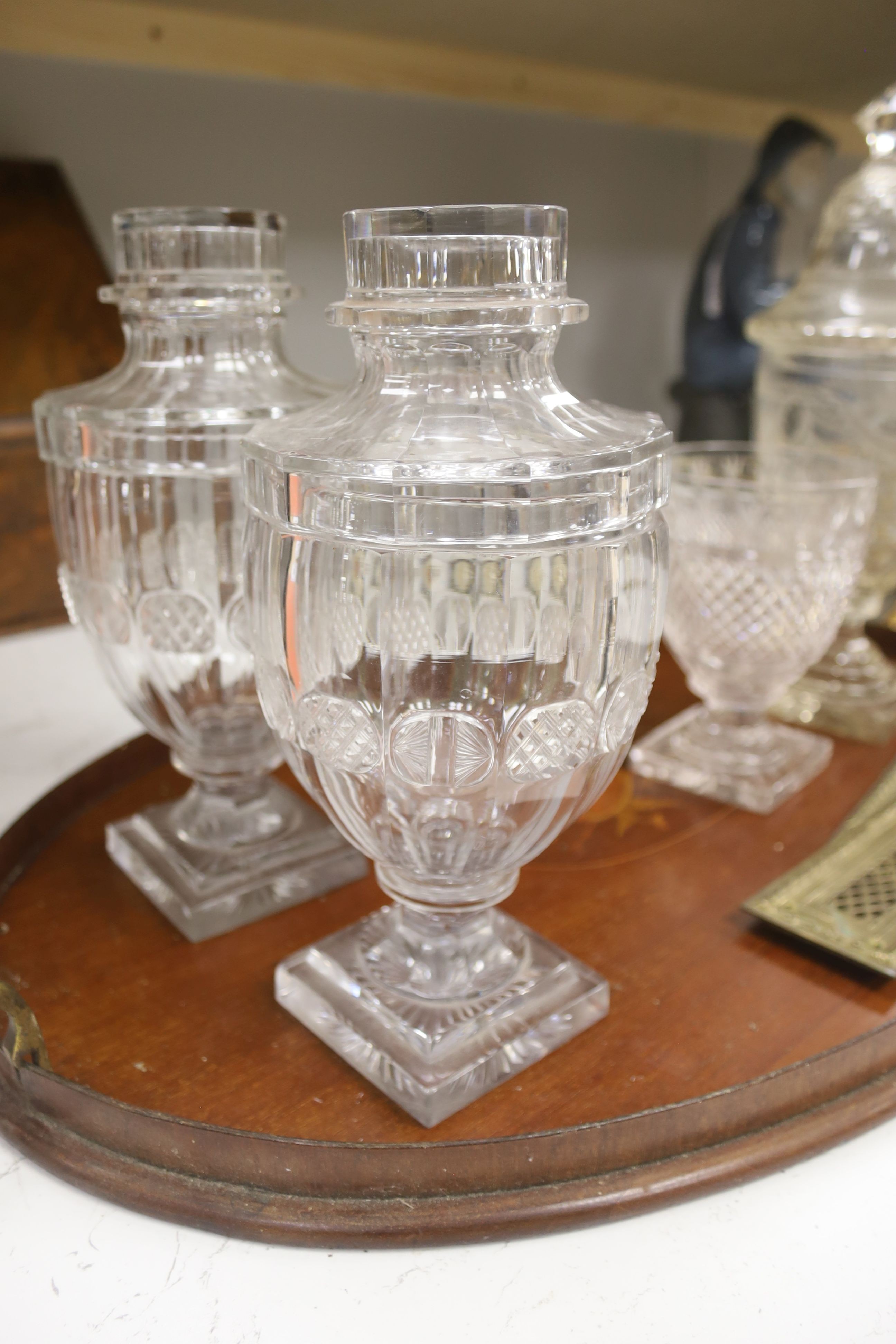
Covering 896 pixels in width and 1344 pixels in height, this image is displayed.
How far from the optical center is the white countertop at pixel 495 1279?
0.85 ft

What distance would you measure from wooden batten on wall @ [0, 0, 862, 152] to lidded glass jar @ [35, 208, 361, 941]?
0.40 m

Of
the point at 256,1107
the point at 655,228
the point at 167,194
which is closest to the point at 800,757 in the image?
the point at 256,1107

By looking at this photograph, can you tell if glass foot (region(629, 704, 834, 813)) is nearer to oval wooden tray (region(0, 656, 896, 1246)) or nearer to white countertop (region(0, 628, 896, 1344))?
oval wooden tray (region(0, 656, 896, 1246))

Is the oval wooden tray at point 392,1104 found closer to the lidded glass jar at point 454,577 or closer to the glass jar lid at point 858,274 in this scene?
the lidded glass jar at point 454,577

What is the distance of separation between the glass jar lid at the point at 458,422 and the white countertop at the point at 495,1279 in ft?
0.59

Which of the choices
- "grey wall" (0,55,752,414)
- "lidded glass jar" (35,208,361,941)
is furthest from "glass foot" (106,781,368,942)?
"grey wall" (0,55,752,414)

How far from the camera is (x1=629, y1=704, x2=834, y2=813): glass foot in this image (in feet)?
1.65

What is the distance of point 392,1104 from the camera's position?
321 millimetres

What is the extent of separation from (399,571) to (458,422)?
42 mm

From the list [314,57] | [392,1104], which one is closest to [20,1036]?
[392,1104]

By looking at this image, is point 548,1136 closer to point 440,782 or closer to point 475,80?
point 440,782

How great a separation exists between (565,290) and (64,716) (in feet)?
1.28

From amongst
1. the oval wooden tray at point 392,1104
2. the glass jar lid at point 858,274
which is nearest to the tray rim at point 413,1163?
the oval wooden tray at point 392,1104

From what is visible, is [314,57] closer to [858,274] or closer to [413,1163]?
[858,274]
